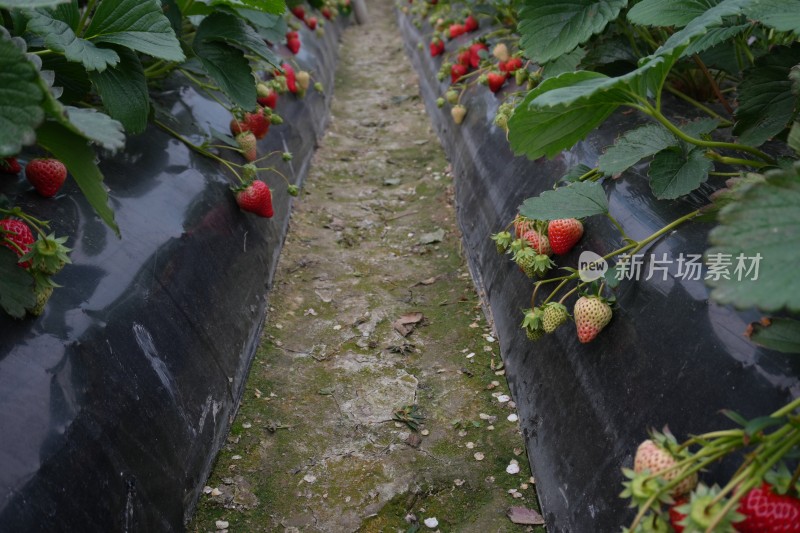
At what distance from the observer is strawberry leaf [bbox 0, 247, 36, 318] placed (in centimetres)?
145

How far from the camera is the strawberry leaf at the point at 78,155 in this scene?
4.46 feet

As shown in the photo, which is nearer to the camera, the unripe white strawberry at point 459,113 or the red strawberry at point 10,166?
the red strawberry at point 10,166

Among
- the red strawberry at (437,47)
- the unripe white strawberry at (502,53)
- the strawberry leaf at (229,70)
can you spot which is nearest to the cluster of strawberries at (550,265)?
the strawberry leaf at (229,70)

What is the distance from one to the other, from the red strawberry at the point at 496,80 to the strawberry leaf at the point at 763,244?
2346 mm

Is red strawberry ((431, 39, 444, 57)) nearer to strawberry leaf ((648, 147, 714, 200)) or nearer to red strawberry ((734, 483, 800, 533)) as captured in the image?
strawberry leaf ((648, 147, 714, 200))

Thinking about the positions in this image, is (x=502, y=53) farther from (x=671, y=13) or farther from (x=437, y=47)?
(x=671, y=13)

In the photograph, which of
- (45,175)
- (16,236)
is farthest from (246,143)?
(16,236)

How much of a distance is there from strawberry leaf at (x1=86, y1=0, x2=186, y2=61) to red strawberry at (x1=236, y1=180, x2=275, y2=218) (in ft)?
2.41

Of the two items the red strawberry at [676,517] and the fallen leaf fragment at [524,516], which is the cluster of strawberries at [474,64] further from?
the red strawberry at [676,517]

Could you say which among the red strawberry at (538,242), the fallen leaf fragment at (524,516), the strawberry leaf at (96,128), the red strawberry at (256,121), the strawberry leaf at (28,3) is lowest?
the fallen leaf fragment at (524,516)

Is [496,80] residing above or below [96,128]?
below

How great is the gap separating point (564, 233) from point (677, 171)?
36cm

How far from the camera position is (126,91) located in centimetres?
199

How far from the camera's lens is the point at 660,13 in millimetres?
1691
